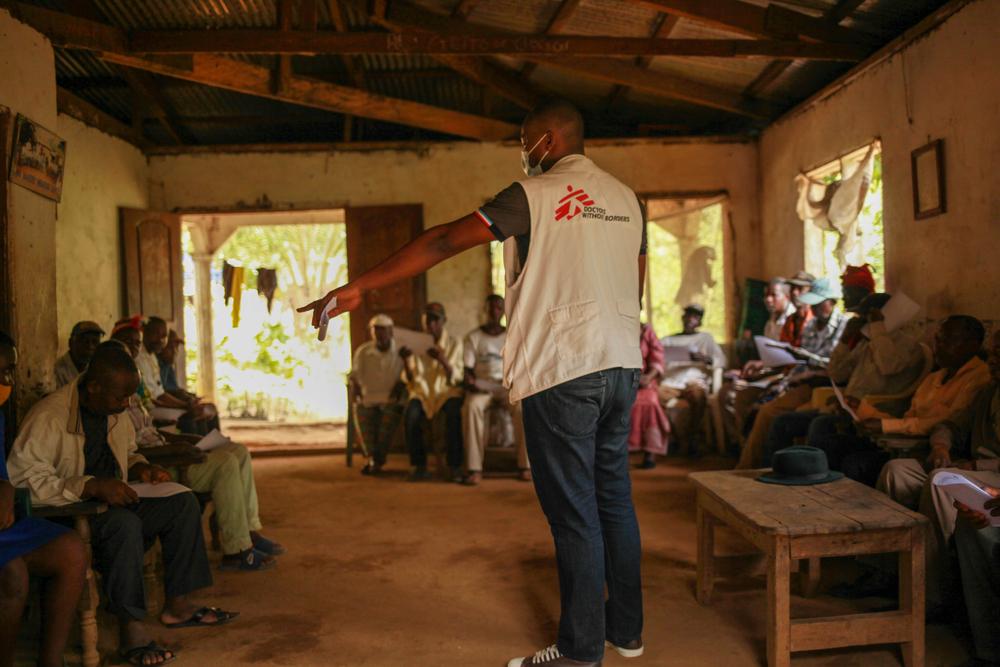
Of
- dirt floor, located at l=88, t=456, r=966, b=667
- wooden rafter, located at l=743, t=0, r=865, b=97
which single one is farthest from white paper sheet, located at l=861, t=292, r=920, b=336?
wooden rafter, located at l=743, t=0, r=865, b=97

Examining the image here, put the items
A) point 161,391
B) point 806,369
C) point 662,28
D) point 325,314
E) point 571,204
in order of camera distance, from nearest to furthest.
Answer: point 325,314 < point 571,204 < point 161,391 < point 806,369 < point 662,28

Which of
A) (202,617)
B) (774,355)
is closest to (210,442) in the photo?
(202,617)

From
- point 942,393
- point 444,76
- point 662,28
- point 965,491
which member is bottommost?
point 965,491

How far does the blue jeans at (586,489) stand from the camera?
8.17 ft

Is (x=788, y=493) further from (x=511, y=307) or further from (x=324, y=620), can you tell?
(x=324, y=620)

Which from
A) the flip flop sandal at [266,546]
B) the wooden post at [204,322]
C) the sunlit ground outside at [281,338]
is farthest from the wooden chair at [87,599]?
the sunlit ground outside at [281,338]

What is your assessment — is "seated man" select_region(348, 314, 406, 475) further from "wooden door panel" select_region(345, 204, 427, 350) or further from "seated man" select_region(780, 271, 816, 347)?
"seated man" select_region(780, 271, 816, 347)

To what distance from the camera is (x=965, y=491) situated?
2.76 meters

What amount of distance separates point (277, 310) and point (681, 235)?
5595 mm

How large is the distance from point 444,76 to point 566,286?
19.1ft

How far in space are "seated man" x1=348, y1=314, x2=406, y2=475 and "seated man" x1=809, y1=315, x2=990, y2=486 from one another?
12.2 feet

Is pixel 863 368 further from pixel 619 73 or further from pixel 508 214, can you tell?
pixel 619 73

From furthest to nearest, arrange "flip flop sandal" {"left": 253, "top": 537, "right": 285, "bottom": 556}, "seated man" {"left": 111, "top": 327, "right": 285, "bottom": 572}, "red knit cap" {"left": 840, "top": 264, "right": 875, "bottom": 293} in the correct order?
"red knit cap" {"left": 840, "top": 264, "right": 875, "bottom": 293} → "flip flop sandal" {"left": 253, "top": 537, "right": 285, "bottom": 556} → "seated man" {"left": 111, "top": 327, "right": 285, "bottom": 572}

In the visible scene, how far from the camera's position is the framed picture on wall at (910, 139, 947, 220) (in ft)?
16.0
